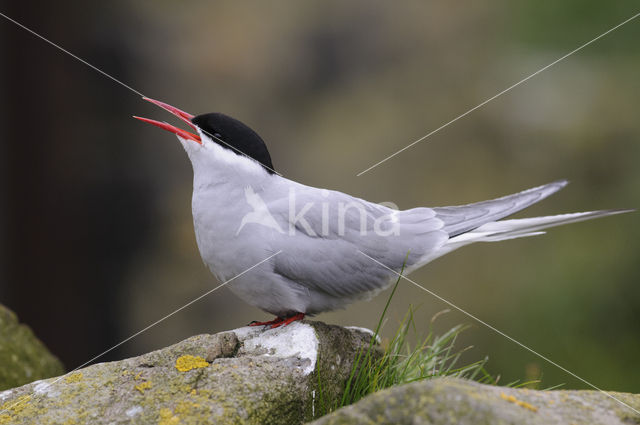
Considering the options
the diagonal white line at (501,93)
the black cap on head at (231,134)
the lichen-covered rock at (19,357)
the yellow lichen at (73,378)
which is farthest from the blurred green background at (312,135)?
the yellow lichen at (73,378)

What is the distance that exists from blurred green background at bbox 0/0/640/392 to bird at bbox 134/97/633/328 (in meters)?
2.90

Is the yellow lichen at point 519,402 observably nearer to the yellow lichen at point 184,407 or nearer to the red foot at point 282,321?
the yellow lichen at point 184,407

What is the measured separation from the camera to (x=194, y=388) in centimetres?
212

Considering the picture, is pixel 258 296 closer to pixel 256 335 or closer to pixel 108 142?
pixel 256 335

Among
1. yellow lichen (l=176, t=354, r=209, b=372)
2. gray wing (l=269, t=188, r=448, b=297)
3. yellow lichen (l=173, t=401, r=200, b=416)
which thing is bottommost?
yellow lichen (l=173, t=401, r=200, b=416)

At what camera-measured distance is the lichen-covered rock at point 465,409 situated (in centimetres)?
151

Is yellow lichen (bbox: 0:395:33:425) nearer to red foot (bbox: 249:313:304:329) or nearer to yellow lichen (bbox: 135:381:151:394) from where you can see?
yellow lichen (bbox: 135:381:151:394)

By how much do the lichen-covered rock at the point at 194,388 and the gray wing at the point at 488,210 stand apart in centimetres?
88

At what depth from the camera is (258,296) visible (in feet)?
8.59

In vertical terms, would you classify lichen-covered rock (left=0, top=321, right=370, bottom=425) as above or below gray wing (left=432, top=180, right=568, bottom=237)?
below

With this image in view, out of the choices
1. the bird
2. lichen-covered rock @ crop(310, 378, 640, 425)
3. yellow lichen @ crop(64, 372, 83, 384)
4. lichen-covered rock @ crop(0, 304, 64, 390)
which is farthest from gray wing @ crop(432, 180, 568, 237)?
lichen-covered rock @ crop(0, 304, 64, 390)

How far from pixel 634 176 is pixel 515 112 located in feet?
3.96

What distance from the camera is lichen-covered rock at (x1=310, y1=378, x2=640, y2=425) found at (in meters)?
1.51

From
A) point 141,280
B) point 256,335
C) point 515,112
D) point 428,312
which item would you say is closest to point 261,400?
point 256,335
